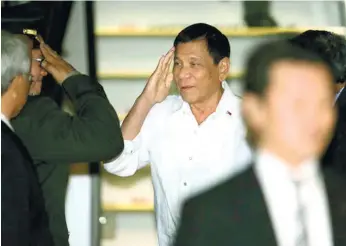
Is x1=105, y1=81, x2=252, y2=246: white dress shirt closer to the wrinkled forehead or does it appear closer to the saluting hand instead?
the saluting hand

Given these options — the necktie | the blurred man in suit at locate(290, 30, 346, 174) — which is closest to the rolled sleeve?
the blurred man in suit at locate(290, 30, 346, 174)

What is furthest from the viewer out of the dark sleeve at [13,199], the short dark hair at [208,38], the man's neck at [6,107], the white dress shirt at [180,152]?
Answer: the short dark hair at [208,38]

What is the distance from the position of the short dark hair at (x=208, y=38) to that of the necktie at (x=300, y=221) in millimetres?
1454

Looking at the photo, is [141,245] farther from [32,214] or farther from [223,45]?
[32,214]

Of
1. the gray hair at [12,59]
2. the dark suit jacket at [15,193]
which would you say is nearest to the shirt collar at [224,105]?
the gray hair at [12,59]

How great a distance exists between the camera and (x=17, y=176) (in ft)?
7.23

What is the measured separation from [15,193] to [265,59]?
897 millimetres

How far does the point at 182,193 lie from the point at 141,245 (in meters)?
1.23

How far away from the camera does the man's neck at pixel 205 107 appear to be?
3.04m

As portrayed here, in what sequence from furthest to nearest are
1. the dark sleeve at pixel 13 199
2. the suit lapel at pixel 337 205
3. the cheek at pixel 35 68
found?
1. the cheek at pixel 35 68
2. the dark sleeve at pixel 13 199
3. the suit lapel at pixel 337 205

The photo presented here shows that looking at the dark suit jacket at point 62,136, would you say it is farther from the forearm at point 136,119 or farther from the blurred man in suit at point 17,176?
the forearm at point 136,119

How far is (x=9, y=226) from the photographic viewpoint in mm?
2203

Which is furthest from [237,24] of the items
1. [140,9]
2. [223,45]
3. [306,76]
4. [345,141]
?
[306,76]

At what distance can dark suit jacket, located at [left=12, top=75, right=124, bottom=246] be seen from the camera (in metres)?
2.37
